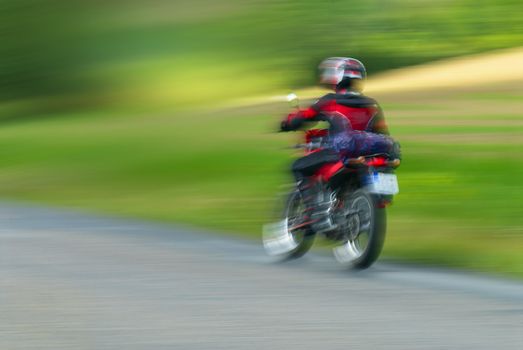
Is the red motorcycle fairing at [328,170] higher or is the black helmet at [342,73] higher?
the black helmet at [342,73]

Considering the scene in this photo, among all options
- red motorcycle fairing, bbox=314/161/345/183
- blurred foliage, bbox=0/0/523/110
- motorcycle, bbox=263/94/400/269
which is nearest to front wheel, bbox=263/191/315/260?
motorcycle, bbox=263/94/400/269

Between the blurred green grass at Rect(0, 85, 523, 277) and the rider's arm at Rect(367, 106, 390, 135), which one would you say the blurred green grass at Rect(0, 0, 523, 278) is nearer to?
the blurred green grass at Rect(0, 85, 523, 277)

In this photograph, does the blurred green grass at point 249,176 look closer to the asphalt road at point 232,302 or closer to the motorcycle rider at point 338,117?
the motorcycle rider at point 338,117

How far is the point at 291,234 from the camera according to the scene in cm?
1227

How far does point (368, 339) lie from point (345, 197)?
361 centimetres

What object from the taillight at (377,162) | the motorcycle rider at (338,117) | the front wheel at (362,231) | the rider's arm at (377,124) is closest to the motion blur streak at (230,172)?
the front wheel at (362,231)

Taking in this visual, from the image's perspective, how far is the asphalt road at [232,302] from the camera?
26.6ft

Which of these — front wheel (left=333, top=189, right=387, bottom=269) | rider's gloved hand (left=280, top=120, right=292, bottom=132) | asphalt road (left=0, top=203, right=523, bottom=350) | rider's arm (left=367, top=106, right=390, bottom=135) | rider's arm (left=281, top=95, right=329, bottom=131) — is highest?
rider's gloved hand (left=280, top=120, right=292, bottom=132)

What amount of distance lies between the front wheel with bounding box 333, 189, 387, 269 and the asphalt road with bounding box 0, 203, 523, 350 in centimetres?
13

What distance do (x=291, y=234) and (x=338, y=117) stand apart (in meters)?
1.25

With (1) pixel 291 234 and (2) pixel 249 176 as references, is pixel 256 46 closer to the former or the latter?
(2) pixel 249 176

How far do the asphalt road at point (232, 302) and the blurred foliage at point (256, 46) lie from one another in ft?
123

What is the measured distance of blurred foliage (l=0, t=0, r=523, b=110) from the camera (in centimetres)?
5075

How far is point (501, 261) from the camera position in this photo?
1130 cm
